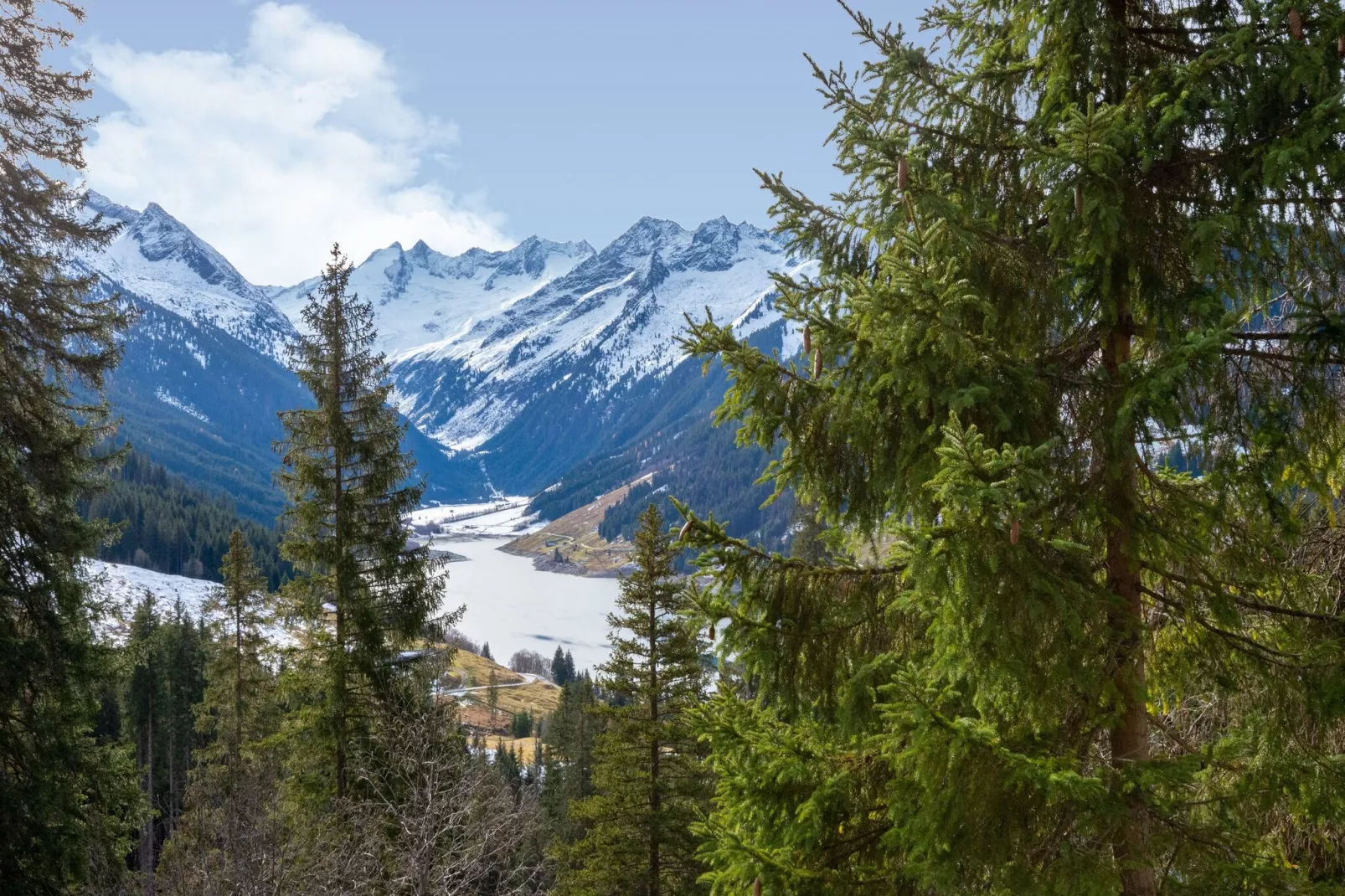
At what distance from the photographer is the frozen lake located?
114m

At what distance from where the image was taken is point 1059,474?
4.64 metres

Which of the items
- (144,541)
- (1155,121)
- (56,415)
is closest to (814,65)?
(1155,121)

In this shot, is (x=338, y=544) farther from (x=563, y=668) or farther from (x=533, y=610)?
(x=533, y=610)

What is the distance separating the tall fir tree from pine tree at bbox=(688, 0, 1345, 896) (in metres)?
8.82

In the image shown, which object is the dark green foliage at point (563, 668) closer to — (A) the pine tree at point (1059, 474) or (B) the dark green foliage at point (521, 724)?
(B) the dark green foliage at point (521, 724)

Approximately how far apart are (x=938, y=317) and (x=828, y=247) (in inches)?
83.4

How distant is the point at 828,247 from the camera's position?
5.94 m

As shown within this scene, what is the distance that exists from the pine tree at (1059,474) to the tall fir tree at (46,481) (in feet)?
28.9

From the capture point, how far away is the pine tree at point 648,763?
581 inches

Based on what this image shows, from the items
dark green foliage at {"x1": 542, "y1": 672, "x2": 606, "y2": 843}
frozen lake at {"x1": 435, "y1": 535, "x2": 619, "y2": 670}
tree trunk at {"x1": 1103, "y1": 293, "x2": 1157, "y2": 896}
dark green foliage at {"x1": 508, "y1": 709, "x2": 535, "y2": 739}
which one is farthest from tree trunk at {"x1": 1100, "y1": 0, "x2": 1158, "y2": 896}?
frozen lake at {"x1": 435, "y1": 535, "x2": 619, "y2": 670}

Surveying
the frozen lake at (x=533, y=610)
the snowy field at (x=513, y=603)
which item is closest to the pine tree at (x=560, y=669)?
the snowy field at (x=513, y=603)

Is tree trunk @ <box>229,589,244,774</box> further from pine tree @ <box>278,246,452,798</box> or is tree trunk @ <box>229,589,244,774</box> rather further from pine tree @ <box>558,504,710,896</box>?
pine tree @ <box>558,504,710,896</box>

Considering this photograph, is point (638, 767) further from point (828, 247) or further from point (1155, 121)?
point (1155, 121)

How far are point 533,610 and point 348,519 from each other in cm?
13605
